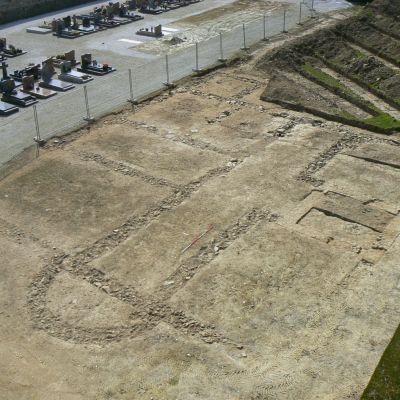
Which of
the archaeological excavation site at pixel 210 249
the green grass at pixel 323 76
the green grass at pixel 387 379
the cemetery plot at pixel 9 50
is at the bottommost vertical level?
the archaeological excavation site at pixel 210 249

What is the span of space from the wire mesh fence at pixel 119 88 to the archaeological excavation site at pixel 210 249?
518 millimetres

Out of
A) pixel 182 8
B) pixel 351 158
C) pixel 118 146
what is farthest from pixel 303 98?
pixel 182 8

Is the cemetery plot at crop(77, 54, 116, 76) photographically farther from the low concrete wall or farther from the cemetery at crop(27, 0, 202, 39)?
the low concrete wall

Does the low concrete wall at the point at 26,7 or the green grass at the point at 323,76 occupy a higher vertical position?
the low concrete wall at the point at 26,7

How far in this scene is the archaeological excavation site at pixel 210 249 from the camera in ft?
44.8

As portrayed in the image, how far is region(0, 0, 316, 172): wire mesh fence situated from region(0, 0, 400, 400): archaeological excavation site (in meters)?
0.52

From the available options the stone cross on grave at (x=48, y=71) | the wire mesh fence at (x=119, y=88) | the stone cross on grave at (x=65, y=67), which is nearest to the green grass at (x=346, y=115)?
the wire mesh fence at (x=119, y=88)

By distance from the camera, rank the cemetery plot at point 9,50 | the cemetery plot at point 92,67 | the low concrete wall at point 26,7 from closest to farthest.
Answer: the cemetery plot at point 92,67
the cemetery plot at point 9,50
the low concrete wall at point 26,7

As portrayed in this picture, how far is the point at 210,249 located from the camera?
1822 cm

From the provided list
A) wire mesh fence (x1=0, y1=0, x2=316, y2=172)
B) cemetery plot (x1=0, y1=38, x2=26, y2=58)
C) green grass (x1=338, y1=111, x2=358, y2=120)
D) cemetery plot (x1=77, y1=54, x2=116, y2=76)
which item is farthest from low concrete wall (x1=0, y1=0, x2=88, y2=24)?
green grass (x1=338, y1=111, x2=358, y2=120)

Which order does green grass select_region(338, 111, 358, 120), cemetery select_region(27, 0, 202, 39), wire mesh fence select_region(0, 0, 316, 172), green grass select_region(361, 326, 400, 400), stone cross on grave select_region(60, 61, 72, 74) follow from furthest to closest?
cemetery select_region(27, 0, 202, 39), stone cross on grave select_region(60, 61, 72, 74), green grass select_region(338, 111, 358, 120), wire mesh fence select_region(0, 0, 316, 172), green grass select_region(361, 326, 400, 400)

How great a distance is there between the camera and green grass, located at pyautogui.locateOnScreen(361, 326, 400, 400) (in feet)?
39.4

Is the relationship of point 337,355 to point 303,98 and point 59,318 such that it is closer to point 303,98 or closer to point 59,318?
point 59,318

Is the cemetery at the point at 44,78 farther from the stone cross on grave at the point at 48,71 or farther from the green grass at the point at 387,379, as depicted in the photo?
the green grass at the point at 387,379
